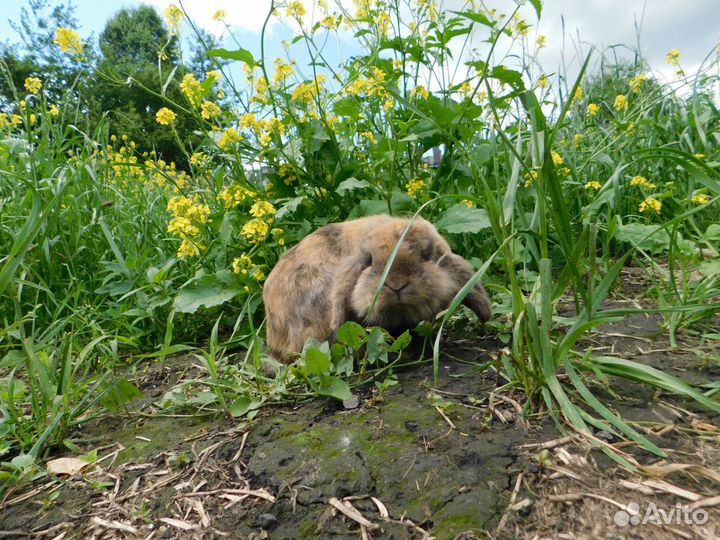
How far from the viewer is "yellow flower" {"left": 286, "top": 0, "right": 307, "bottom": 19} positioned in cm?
337

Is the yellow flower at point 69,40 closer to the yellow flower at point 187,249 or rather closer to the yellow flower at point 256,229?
the yellow flower at point 187,249

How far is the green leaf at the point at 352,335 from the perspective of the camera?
238 cm

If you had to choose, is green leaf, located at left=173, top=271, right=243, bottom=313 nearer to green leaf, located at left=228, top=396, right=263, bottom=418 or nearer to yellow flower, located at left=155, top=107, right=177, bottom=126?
green leaf, located at left=228, top=396, right=263, bottom=418

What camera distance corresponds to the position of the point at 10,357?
2.55 meters

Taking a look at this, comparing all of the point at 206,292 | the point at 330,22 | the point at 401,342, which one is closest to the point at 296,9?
the point at 330,22

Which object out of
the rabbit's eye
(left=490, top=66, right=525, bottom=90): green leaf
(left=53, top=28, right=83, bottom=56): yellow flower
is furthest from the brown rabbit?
(left=53, top=28, right=83, bottom=56): yellow flower

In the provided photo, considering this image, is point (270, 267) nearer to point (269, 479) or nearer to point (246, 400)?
point (246, 400)

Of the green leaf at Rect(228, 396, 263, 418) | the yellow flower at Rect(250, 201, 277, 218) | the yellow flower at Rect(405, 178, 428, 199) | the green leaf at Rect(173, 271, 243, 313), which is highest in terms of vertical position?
the yellow flower at Rect(405, 178, 428, 199)

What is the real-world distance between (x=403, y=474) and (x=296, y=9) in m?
3.09

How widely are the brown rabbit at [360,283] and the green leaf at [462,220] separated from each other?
0.88 feet

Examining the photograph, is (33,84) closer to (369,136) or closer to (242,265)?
(242,265)

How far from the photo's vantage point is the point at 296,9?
3383mm

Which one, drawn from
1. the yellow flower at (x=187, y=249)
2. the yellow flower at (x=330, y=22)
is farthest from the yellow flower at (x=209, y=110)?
the yellow flower at (x=330, y=22)

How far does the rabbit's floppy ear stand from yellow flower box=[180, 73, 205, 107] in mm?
2075
